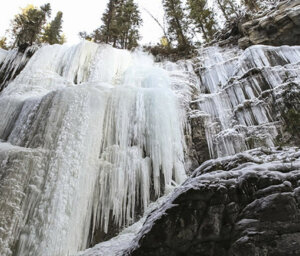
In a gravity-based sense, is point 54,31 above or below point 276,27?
A: above

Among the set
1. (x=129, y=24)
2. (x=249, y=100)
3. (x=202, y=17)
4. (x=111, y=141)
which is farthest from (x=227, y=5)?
(x=111, y=141)

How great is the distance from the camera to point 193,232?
289 centimetres

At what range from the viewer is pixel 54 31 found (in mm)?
20766

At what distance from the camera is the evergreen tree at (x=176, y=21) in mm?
16194

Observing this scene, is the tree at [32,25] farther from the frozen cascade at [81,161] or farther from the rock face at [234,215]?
the rock face at [234,215]

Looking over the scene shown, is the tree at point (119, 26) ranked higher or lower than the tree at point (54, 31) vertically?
lower

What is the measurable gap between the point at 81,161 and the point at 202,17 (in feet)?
48.5

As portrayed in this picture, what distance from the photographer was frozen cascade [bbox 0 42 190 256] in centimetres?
504

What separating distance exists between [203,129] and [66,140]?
4137mm

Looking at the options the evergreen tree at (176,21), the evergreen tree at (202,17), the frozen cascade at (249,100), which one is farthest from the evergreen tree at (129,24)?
the frozen cascade at (249,100)

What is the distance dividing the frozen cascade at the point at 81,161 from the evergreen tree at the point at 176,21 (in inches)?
333

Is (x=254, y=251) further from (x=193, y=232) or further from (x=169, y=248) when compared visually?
(x=169, y=248)

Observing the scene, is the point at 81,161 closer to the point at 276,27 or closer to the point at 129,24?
the point at 276,27

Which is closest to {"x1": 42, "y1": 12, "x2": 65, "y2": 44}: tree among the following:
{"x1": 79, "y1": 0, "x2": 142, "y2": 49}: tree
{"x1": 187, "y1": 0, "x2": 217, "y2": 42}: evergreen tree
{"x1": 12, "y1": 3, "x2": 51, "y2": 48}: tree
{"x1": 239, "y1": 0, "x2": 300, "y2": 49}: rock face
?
{"x1": 12, "y1": 3, "x2": 51, "y2": 48}: tree
